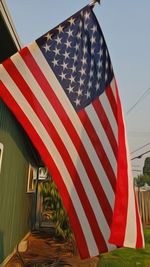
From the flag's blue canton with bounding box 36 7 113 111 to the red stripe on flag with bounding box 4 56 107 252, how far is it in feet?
1.20

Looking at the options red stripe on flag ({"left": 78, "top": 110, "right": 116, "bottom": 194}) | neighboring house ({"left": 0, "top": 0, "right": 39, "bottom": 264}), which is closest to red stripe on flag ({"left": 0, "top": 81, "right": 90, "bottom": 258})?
red stripe on flag ({"left": 78, "top": 110, "right": 116, "bottom": 194})

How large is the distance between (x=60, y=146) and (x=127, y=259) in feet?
17.0

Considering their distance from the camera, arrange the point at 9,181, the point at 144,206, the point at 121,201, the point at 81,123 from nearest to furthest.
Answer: the point at 121,201, the point at 81,123, the point at 9,181, the point at 144,206

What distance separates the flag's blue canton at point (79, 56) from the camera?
9.43 ft

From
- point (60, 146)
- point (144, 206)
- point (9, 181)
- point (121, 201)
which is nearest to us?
point (121, 201)

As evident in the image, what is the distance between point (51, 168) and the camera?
264 centimetres

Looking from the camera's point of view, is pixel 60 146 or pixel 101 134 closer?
pixel 60 146

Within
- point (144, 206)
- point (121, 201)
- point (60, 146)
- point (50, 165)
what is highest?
point (60, 146)

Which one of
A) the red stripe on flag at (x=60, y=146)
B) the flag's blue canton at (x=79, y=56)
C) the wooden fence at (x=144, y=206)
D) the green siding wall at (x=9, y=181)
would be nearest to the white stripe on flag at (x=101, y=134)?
the flag's blue canton at (x=79, y=56)

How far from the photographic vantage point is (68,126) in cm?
279

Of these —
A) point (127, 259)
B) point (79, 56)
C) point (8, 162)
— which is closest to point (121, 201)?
point (79, 56)

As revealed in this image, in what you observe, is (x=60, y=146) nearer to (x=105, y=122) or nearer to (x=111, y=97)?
(x=105, y=122)

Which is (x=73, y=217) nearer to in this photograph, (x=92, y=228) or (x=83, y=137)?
(x=92, y=228)

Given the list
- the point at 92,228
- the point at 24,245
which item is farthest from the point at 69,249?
the point at 92,228
